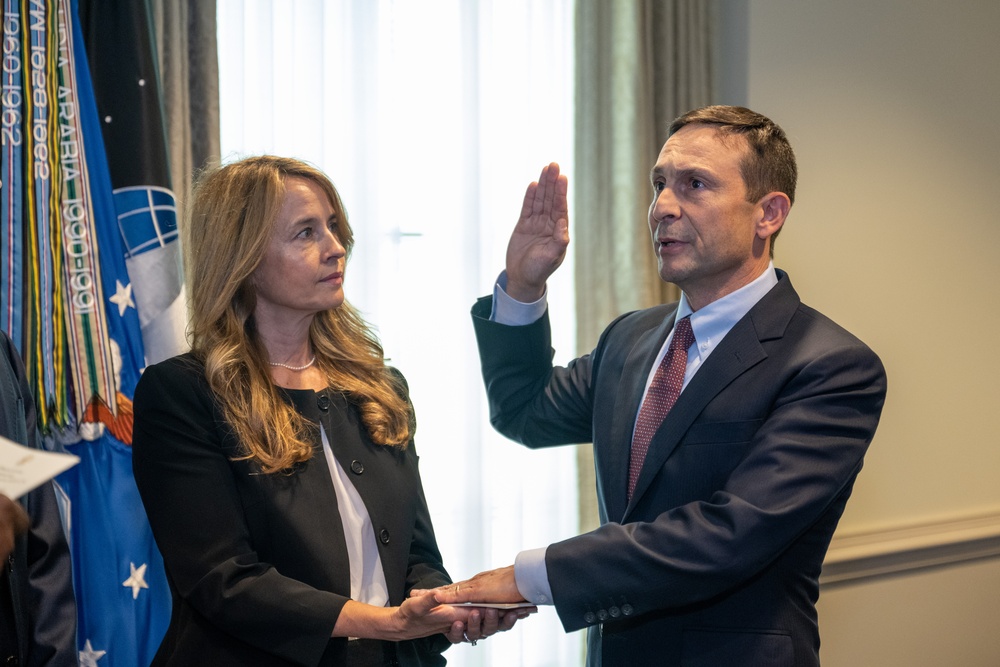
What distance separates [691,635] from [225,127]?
222cm

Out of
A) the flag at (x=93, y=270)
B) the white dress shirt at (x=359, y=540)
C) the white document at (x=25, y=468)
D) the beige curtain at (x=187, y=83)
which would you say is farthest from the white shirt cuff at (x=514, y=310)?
the white document at (x=25, y=468)

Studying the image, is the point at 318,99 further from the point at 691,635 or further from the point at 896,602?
the point at 896,602

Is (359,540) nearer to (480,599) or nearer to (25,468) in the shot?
(480,599)

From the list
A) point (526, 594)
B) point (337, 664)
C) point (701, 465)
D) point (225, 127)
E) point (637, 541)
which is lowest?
point (337, 664)

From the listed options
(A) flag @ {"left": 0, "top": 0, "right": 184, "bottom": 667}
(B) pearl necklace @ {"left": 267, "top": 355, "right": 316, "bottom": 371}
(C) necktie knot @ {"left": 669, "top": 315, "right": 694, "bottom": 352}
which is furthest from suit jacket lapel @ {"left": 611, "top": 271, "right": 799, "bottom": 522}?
(A) flag @ {"left": 0, "top": 0, "right": 184, "bottom": 667}

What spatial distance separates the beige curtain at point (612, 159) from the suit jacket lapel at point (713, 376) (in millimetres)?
1712

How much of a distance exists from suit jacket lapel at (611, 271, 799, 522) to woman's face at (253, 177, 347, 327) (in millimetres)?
764

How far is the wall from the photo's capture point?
12.9 ft

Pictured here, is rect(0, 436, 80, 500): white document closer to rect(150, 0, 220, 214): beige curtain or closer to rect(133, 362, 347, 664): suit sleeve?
rect(133, 362, 347, 664): suit sleeve

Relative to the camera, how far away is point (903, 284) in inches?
164

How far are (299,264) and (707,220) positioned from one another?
0.88m

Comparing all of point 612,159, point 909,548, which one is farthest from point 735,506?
point 909,548

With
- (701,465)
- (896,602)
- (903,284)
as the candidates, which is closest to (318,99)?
(701,465)

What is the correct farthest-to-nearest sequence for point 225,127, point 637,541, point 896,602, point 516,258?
point 896,602 → point 225,127 → point 516,258 → point 637,541
